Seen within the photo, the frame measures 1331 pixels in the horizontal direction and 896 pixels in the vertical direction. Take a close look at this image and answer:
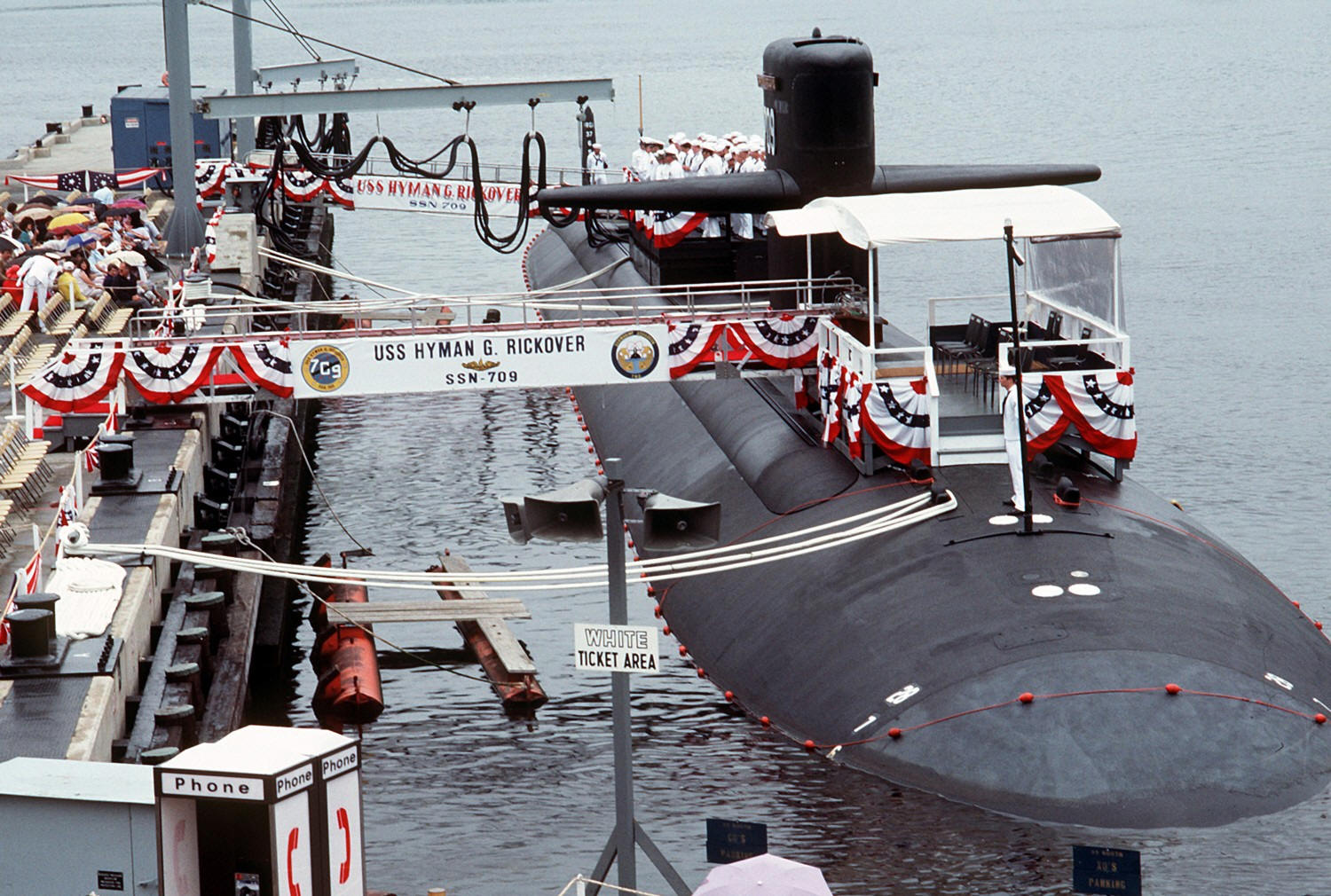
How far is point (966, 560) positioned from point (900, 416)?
94.5 inches

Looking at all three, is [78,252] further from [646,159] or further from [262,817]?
[262,817]

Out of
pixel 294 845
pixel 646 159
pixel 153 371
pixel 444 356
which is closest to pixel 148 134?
pixel 646 159

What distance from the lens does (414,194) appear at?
157ft

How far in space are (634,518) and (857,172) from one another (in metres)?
5.53

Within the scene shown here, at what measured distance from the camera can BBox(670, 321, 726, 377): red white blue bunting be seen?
23297 mm

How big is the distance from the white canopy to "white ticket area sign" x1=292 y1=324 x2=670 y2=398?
3552 mm

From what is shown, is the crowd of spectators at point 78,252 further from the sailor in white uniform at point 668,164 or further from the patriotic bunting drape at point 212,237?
the sailor in white uniform at point 668,164

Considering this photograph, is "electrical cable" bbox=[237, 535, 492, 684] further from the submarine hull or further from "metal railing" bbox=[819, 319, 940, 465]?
"metal railing" bbox=[819, 319, 940, 465]

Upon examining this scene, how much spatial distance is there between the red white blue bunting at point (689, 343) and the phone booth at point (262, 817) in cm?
1255

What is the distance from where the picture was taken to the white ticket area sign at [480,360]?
22.8 meters

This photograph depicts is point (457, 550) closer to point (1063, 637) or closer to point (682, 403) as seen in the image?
point (682, 403)

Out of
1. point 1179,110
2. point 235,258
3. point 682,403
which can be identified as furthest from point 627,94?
point 682,403

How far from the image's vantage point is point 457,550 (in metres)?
27.3

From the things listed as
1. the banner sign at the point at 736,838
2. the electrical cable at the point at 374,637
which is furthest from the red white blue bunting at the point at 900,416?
the banner sign at the point at 736,838
